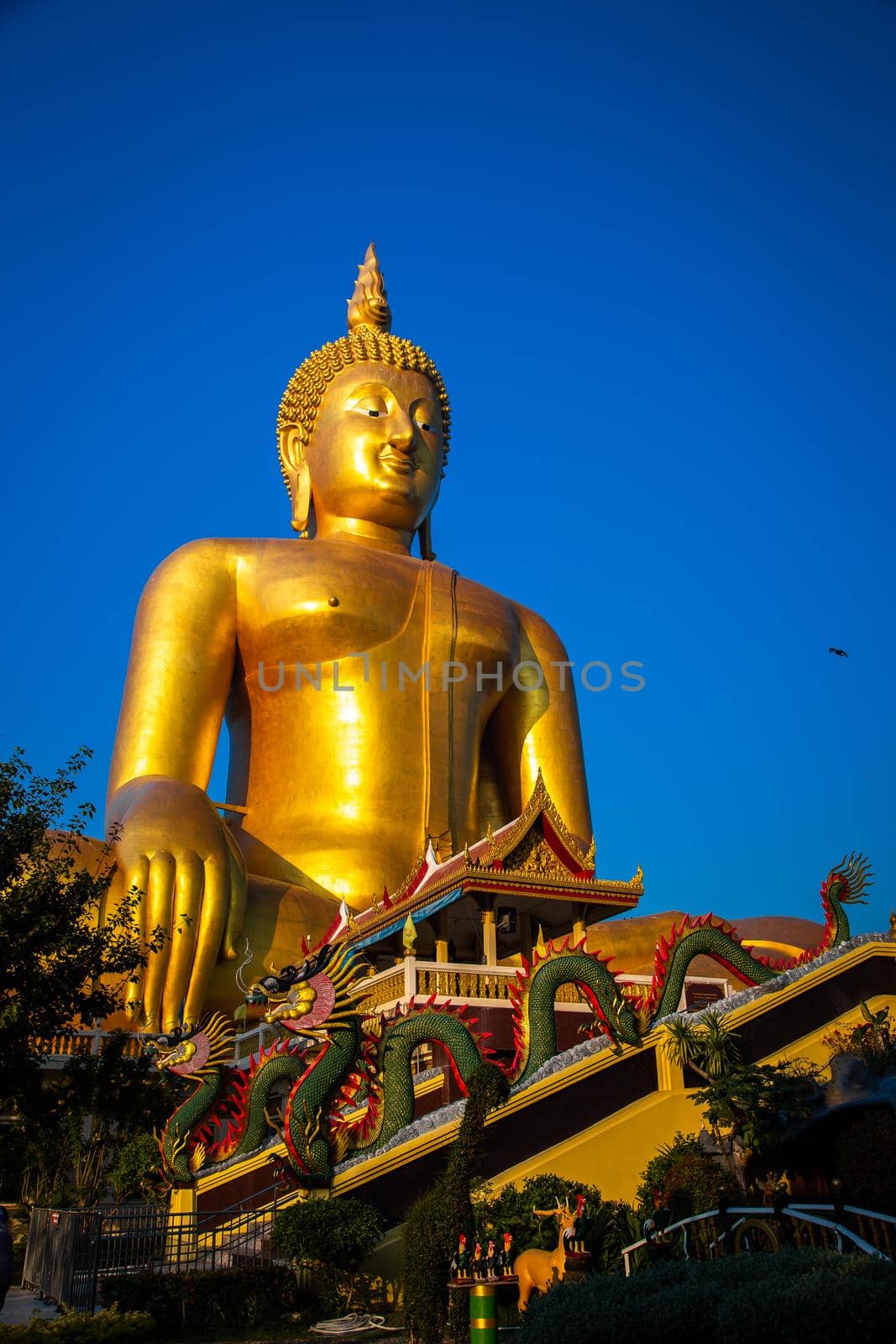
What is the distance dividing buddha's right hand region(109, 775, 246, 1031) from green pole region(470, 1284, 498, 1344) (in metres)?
7.37

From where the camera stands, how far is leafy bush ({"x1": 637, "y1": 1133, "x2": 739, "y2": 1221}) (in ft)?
26.7

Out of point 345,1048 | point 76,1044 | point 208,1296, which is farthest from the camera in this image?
point 76,1044

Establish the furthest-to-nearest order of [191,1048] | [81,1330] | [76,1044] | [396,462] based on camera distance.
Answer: [396,462] < [76,1044] < [191,1048] < [81,1330]

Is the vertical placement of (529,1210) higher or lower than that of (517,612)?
lower

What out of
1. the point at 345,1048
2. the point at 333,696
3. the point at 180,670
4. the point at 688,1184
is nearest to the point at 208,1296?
the point at 345,1048

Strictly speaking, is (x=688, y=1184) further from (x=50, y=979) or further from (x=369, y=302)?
(x=369, y=302)

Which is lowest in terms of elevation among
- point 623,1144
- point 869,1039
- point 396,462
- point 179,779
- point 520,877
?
point 623,1144

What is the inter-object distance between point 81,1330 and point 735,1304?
12.1 feet

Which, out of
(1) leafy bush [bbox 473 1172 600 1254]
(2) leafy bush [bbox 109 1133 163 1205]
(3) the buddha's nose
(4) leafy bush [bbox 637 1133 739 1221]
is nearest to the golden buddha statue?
(3) the buddha's nose

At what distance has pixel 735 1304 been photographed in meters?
4.80

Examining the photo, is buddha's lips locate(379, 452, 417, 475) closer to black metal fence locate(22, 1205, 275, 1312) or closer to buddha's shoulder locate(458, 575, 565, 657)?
buddha's shoulder locate(458, 575, 565, 657)

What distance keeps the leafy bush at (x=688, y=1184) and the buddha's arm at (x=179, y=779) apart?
5832 millimetres

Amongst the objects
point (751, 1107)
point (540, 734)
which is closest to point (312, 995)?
point (751, 1107)

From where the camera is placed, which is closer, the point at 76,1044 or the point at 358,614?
the point at 76,1044
